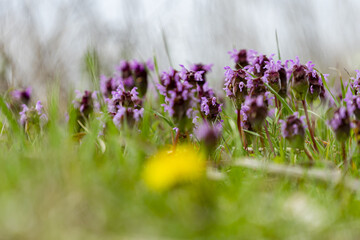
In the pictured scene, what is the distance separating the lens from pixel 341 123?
1.39 meters

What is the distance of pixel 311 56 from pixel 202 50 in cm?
155

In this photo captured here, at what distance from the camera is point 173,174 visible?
3.00 feet

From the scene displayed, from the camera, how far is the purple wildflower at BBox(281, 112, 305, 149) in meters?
1.48

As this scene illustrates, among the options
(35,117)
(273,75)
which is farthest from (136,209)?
(35,117)

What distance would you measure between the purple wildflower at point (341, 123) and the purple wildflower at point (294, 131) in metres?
0.12

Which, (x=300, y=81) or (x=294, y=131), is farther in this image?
(x=300, y=81)

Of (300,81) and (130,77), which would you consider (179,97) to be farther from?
(130,77)

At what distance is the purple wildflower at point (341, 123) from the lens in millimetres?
1383

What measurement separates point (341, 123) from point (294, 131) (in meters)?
0.17

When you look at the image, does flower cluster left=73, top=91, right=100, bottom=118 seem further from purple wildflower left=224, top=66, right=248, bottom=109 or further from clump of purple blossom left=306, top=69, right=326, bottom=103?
clump of purple blossom left=306, top=69, right=326, bottom=103

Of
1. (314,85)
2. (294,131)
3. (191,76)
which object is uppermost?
(191,76)

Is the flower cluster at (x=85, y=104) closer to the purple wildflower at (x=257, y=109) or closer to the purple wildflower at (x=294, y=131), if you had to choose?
the purple wildflower at (x=257, y=109)

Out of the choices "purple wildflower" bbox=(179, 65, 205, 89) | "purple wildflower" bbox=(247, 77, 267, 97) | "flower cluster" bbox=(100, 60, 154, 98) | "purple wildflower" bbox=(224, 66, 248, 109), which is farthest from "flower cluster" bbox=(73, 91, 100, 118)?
"purple wildflower" bbox=(247, 77, 267, 97)

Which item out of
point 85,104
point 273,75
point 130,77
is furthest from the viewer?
point 130,77
